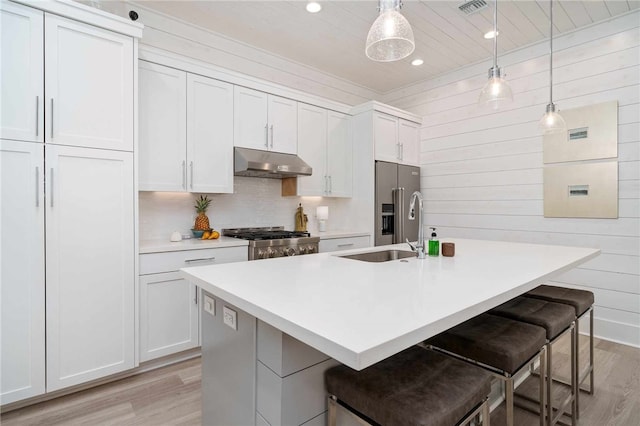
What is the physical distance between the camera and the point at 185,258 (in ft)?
8.62

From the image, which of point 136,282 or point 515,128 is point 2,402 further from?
point 515,128

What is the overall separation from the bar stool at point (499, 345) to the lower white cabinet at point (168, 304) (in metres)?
1.89

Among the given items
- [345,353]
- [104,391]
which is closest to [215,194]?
[104,391]

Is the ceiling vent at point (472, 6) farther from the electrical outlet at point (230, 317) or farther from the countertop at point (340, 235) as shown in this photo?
the electrical outlet at point (230, 317)

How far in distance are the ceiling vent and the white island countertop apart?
87.6 inches

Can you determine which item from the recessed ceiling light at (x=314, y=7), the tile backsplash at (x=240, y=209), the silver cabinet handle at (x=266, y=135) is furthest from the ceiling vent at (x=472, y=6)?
the tile backsplash at (x=240, y=209)

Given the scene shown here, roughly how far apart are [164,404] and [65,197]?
146 centimetres

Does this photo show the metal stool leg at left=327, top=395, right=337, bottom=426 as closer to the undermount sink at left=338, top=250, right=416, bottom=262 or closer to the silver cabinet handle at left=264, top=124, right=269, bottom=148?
the undermount sink at left=338, top=250, right=416, bottom=262

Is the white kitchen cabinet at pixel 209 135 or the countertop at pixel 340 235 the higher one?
the white kitchen cabinet at pixel 209 135

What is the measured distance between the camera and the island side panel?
1290 millimetres

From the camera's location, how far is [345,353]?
2.36 feet

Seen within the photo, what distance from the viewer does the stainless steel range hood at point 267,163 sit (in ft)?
10.2

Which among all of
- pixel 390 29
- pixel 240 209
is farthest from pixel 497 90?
pixel 240 209

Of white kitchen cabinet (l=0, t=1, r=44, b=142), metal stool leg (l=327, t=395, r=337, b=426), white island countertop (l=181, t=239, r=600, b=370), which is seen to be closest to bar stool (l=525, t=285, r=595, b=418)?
white island countertop (l=181, t=239, r=600, b=370)
